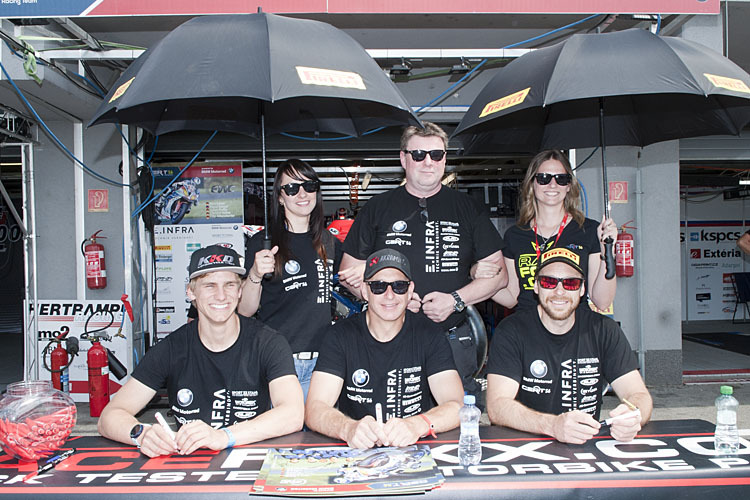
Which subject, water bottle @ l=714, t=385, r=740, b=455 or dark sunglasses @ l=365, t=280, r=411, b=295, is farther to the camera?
dark sunglasses @ l=365, t=280, r=411, b=295

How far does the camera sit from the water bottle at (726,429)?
69.2 inches

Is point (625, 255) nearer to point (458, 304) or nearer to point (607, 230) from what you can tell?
point (607, 230)

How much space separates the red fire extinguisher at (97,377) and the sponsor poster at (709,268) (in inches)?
440

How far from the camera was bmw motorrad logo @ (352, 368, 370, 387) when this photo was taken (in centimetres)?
226

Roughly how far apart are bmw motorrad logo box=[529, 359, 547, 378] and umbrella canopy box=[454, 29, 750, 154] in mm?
1060

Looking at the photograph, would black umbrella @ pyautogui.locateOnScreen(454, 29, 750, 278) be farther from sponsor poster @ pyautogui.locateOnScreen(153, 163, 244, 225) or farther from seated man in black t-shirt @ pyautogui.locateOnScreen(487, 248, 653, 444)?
sponsor poster @ pyautogui.locateOnScreen(153, 163, 244, 225)

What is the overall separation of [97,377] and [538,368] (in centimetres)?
405

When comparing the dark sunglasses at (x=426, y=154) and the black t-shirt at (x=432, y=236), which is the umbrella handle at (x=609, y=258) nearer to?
the black t-shirt at (x=432, y=236)

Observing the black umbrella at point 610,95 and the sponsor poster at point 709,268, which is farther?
the sponsor poster at point 709,268

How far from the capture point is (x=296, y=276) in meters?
2.74

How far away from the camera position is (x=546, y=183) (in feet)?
9.01

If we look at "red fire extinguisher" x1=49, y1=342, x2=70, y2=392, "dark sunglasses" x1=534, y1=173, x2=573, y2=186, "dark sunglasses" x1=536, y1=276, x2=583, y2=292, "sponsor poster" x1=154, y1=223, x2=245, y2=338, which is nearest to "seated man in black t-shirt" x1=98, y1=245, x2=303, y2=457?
"dark sunglasses" x1=536, y1=276, x2=583, y2=292

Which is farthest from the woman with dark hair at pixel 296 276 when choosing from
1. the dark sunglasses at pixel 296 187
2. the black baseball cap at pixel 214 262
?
the black baseball cap at pixel 214 262

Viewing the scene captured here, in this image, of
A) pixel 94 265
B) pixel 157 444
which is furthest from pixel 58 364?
pixel 157 444
